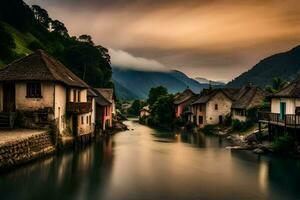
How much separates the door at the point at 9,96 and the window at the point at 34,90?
1.92 m

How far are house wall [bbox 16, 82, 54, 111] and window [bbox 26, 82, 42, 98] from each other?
0.31 meters

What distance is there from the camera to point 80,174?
28719 mm

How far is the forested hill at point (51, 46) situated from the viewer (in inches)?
3713

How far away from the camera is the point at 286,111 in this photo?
40.4 m

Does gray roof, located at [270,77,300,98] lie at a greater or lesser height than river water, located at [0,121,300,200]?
greater

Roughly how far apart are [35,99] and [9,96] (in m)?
3.36

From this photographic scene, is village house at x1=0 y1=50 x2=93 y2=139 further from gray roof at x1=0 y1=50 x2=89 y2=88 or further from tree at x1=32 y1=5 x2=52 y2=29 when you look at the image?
tree at x1=32 y1=5 x2=52 y2=29

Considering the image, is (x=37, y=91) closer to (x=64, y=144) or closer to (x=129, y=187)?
(x=64, y=144)

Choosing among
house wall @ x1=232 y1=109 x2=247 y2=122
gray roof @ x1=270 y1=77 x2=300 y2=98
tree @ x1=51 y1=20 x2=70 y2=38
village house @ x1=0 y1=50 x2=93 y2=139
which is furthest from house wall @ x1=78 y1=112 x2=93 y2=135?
tree @ x1=51 y1=20 x2=70 y2=38

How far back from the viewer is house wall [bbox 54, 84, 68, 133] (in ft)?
126

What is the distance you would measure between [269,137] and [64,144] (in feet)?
80.5

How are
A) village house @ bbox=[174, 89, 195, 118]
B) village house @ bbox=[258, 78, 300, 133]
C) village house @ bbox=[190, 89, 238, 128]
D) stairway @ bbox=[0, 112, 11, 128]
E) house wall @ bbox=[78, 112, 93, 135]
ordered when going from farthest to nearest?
village house @ bbox=[174, 89, 195, 118] → village house @ bbox=[190, 89, 238, 128] → house wall @ bbox=[78, 112, 93, 135] → stairway @ bbox=[0, 112, 11, 128] → village house @ bbox=[258, 78, 300, 133]

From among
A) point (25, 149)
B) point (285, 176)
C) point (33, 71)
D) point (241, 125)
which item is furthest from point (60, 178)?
point (241, 125)

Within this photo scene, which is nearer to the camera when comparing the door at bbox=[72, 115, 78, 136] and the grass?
the door at bbox=[72, 115, 78, 136]
